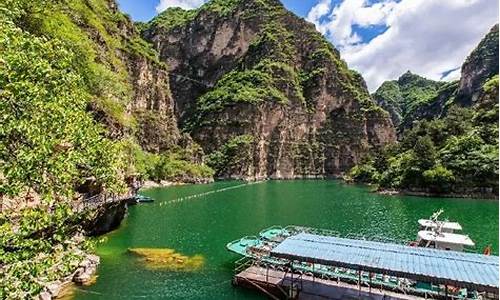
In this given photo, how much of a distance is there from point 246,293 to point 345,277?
24.4 feet

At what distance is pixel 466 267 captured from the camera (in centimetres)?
2652

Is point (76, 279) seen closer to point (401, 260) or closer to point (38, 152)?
point (38, 152)

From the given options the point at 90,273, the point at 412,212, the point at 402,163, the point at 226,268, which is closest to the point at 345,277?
the point at 226,268

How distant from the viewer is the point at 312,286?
29.6m

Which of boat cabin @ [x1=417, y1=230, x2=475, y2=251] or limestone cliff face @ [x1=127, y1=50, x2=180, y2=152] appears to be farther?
limestone cliff face @ [x1=127, y1=50, x2=180, y2=152]

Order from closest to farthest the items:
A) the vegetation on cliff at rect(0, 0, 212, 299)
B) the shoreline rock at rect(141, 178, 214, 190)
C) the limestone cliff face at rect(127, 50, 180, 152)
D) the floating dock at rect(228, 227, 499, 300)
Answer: the vegetation on cliff at rect(0, 0, 212, 299)
the floating dock at rect(228, 227, 499, 300)
the shoreline rock at rect(141, 178, 214, 190)
the limestone cliff face at rect(127, 50, 180, 152)

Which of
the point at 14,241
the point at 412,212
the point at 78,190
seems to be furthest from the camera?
the point at 412,212

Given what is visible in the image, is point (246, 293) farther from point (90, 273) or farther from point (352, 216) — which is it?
point (352, 216)

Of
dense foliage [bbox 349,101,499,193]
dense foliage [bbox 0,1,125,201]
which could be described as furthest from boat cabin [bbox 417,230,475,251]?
dense foliage [bbox 349,101,499,193]

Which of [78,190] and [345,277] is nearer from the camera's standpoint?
[345,277]

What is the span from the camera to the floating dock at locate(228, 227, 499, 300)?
25.6 metres

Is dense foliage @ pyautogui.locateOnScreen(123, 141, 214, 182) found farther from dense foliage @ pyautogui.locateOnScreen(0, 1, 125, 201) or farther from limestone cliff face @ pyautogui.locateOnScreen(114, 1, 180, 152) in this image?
dense foliage @ pyautogui.locateOnScreen(0, 1, 125, 201)

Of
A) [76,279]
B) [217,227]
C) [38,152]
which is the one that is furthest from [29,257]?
[217,227]

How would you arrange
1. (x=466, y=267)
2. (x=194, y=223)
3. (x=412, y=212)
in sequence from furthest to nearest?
(x=412, y=212), (x=194, y=223), (x=466, y=267)
